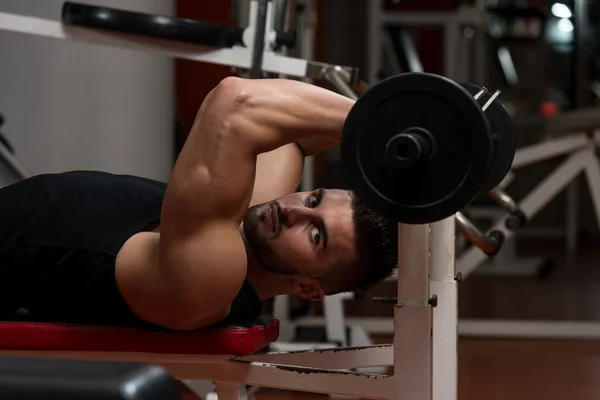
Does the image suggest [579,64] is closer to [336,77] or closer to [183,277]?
[336,77]

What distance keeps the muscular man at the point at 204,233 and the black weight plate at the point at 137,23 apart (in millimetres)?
539

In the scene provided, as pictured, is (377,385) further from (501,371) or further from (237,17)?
(237,17)

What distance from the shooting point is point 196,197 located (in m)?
1.26

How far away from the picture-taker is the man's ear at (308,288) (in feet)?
4.95

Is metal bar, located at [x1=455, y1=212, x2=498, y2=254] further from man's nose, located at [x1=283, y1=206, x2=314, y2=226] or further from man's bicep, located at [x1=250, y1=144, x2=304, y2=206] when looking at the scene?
man's nose, located at [x1=283, y1=206, x2=314, y2=226]

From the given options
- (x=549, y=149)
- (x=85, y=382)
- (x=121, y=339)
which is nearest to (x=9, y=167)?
(x=121, y=339)

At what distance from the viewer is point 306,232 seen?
143 centimetres

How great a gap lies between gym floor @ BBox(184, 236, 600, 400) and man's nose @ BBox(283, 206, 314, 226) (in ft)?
3.73

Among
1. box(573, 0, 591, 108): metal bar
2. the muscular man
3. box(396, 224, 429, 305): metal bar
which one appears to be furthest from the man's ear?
box(573, 0, 591, 108): metal bar

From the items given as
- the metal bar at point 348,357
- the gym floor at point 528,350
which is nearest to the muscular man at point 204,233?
the metal bar at point 348,357

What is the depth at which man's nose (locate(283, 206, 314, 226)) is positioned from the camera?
1.43 metres

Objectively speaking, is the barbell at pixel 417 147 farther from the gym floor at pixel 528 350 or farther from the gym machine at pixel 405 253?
the gym floor at pixel 528 350

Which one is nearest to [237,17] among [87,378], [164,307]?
[164,307]

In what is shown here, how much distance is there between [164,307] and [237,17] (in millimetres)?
1603
